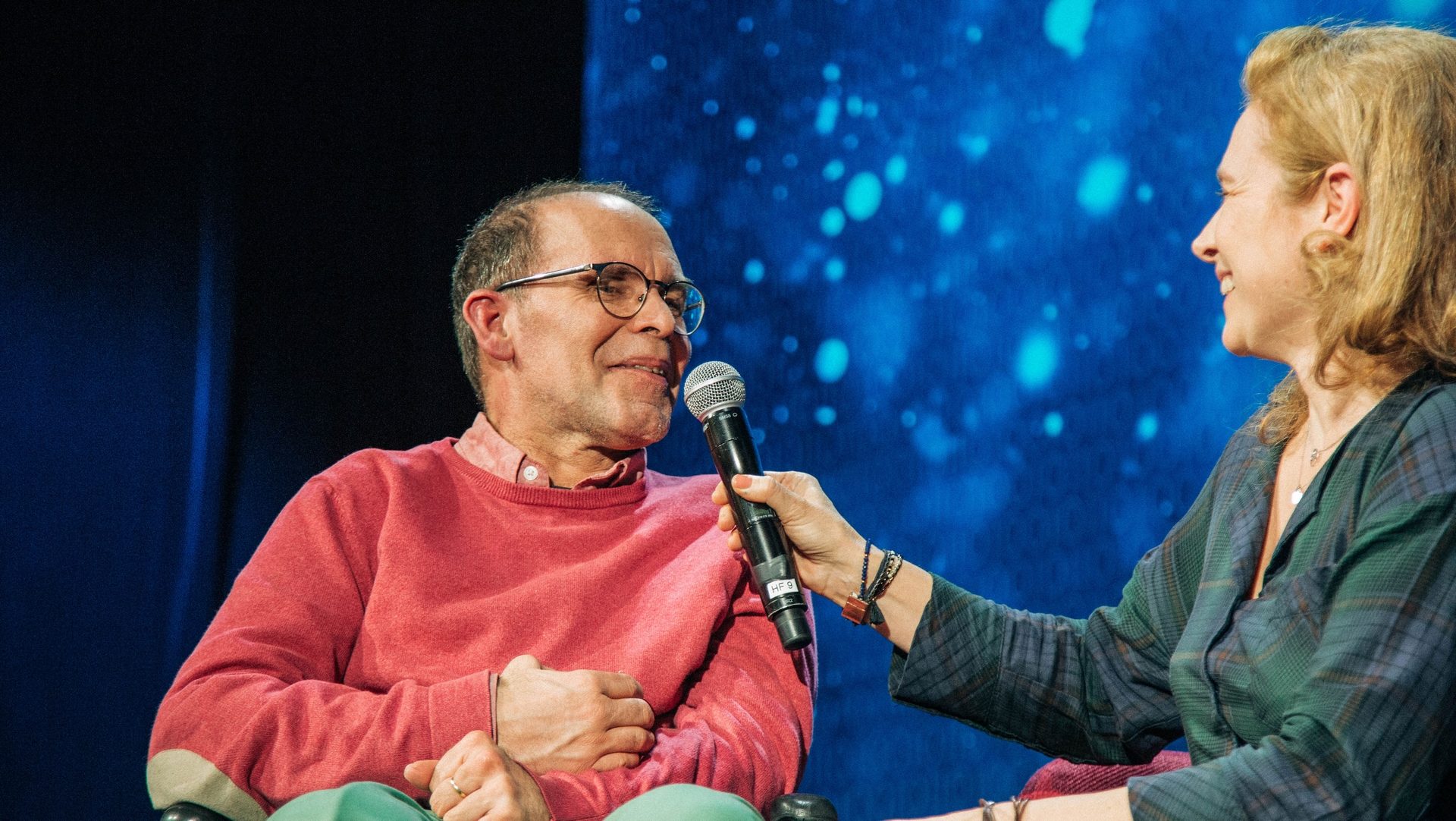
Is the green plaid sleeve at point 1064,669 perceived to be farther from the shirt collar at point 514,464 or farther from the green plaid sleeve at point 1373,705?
the shirt collar at point 514,464

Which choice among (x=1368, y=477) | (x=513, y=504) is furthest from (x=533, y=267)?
(x=1368, y=477)

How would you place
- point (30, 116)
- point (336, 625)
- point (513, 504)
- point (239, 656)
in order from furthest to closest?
1. point (30, 116)
2. point (513, 504)
3. point (336, 625)
4. point (239, 656)

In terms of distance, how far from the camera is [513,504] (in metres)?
1.99

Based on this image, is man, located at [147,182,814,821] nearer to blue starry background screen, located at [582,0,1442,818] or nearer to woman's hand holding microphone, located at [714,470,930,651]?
woman's hand holding microphone, located at [714,470,930,651]

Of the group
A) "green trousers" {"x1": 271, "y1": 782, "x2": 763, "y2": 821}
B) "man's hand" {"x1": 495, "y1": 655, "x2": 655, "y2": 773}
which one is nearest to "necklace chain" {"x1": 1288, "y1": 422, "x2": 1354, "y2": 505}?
"green trousers" {"x1": 271, "y1": 782, "x2": 763, "y2": 821}

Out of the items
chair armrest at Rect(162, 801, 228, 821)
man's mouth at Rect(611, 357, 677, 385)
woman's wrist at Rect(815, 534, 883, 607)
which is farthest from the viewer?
man's mouth at Rect(611, 357, 677, 385)

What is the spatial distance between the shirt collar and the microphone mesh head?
331mm

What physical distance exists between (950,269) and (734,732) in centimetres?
140

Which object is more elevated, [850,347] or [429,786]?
[850,347]

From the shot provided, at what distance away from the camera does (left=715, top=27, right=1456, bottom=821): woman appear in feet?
4.10

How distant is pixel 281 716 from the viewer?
5.30 feet

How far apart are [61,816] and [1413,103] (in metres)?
2.50

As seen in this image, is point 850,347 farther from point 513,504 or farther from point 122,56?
point 122,56

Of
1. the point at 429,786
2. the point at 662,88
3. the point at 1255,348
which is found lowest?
the point at 429,786
